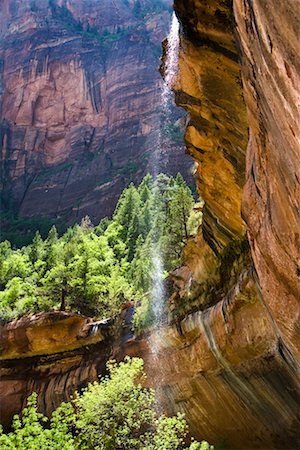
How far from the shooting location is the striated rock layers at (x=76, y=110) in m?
74.3

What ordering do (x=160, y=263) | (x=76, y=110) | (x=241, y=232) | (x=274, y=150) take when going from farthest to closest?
(x=76, y=110) < (x=160, y=263) < (x=241, y=232) < (x=274, y=150)

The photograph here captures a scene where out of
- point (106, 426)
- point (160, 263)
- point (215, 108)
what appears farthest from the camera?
point (160, 263)

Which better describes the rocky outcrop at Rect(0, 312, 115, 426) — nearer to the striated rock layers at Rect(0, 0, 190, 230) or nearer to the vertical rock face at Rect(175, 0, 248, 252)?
the vertical rock face at Rect(175, 0, 248, 252)

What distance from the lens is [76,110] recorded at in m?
83.9

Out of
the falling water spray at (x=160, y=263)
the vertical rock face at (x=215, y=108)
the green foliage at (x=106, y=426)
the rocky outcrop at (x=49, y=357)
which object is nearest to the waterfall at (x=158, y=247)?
the falling water spray at (x=160, y=263)

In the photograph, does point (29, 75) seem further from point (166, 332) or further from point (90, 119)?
point (166, 332)

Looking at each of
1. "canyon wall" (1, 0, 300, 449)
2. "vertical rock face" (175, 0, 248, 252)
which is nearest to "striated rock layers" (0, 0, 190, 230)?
"canyon wall" (1, 0, 300, 449)

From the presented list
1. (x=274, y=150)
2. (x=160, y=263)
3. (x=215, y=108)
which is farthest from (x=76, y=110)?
(x=274, y=150)

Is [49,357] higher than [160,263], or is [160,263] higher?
[160,263]

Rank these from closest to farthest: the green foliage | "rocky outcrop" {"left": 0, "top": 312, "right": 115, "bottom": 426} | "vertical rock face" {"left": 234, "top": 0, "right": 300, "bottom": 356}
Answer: "vertical rock face" {"left": 234, "top": 0, "right": 300, "bottom": 356} → the green foliage → "rocky outcrop" {"left": 0, "top": 312, "right": 115, "bottom": 426}

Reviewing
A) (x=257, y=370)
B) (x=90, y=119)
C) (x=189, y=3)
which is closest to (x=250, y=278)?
(x=257, y=370)

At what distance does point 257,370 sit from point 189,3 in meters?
11.7

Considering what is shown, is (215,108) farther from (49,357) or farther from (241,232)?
(49,357)

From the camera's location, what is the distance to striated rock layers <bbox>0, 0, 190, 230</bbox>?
74312 mm
